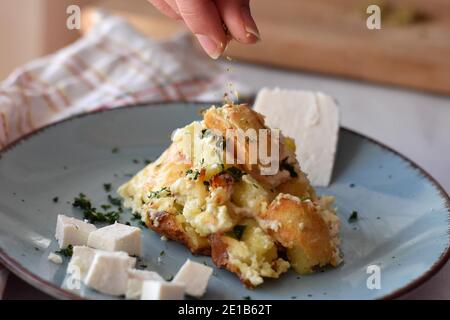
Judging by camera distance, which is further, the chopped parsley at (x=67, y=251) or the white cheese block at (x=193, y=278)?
the chopped parsley at (x=67, y=251)

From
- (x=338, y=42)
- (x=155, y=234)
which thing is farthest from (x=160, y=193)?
(x=338, y=42)

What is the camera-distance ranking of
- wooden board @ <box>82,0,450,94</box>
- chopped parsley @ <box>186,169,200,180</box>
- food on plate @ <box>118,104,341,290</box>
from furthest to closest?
wooden board @ <box>82,0,450,94</box>, chopped parsley @ <box>186,169,200,180</box>, food on plate @ <box>118,104,341,290</box>

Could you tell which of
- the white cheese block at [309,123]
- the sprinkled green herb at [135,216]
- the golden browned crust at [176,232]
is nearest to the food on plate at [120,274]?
the golden browned crust at [176,232]

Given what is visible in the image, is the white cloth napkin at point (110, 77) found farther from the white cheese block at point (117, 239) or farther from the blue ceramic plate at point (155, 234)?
the white cheese block at point (117, 239)

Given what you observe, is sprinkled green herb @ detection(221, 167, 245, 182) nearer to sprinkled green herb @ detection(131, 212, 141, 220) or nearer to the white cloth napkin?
sprinkled green herb @ detection(131, 212, 141, 220)

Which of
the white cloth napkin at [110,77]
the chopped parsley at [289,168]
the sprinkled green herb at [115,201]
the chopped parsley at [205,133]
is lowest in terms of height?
the sprinkled green herb at [115,201]

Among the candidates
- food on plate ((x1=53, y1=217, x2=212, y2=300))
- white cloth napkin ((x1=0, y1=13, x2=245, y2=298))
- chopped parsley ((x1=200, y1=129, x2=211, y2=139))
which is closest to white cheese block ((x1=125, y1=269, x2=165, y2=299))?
food on plate ((x1=53, y1=217, x2=212, y2=300))
